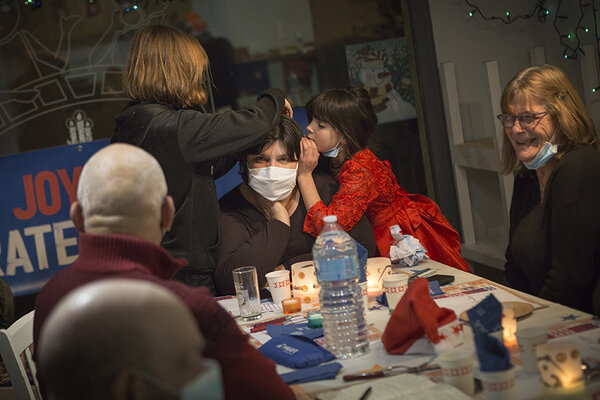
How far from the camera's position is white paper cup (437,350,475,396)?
57.7 inches

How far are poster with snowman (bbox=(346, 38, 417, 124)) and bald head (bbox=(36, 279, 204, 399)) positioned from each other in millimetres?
3617

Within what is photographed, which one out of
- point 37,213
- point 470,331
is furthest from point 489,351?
point 37,213

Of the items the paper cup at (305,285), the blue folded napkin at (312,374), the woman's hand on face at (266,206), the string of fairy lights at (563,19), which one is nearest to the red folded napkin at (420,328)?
the blue folded napkin at (312,374)

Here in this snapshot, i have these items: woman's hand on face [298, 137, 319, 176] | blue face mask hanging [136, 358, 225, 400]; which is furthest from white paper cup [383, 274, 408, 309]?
blue face mask hanging [136, 358, 225, 400]

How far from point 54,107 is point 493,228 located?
284 cm

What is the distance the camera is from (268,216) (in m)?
2.86

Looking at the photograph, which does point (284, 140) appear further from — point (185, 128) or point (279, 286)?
point (279, 286)

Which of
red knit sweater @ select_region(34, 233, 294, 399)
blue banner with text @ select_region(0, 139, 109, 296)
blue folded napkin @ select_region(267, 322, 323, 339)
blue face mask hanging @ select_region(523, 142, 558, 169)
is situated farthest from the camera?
blue banner with text @ select_region(0, 139, 109, 296)

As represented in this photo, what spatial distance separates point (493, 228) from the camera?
179 inches

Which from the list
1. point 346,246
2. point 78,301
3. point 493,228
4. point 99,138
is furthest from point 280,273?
point 493,228

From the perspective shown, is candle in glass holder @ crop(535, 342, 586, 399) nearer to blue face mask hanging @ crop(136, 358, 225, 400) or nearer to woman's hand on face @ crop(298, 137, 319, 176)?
blue face mask hanging @ crop(136, 358, 225, 400)

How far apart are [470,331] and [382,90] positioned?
2737 millimetres

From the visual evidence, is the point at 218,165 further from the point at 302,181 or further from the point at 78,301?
the point at 78,301

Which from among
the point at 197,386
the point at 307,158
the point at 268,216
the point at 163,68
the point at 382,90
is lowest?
the point at 268,216
